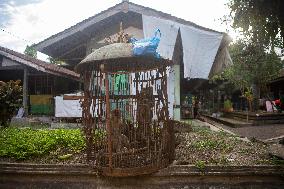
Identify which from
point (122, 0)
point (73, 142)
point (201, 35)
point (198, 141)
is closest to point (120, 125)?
point (73, 142)

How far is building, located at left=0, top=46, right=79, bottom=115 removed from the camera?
1423 cm

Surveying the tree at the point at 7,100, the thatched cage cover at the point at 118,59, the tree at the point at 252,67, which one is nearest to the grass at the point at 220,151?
the thatched cage cover at the point at 118,59

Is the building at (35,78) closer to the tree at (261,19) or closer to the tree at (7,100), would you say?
the tree at (7,100)

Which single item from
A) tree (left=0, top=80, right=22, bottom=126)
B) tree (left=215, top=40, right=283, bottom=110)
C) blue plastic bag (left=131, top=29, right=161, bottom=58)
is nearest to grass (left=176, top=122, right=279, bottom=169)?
blue plastic bag (left=131, top=29, right=161, bottom=58)

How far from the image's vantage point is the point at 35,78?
53.5 feet

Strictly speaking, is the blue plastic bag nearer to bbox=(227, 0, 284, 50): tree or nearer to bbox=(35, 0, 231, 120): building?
bbox=(227, 0, 284, 50): tree

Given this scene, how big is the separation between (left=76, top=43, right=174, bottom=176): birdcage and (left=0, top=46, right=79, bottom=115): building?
7.84 meters

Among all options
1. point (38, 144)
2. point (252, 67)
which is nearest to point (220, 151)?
point (38, 144)

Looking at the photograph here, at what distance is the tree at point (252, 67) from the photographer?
78.7 ft

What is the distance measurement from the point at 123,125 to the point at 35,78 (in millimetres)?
11070

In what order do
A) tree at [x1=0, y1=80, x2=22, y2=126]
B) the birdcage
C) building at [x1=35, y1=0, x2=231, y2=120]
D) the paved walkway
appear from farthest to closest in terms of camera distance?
the paved walkway, tree at [x1=0, y1=80, x2=22, y2=126], building at [x1=35, y1=0, x2=231, y2=120], the birdcage

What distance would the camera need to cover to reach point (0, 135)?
9.71m

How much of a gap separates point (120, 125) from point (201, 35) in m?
5.35

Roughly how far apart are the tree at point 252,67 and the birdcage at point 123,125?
59.0ft
